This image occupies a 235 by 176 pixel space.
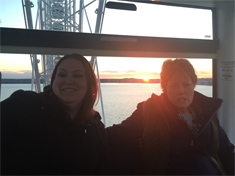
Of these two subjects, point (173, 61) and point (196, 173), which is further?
point (173, 61)

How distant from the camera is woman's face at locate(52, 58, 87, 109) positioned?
1.24 metres

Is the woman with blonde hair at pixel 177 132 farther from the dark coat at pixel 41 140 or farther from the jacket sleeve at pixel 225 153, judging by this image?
the dark coat at pixel 41 140

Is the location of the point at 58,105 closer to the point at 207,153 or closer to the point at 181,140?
the point at 181,140

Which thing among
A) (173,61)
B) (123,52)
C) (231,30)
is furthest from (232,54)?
(123,52)

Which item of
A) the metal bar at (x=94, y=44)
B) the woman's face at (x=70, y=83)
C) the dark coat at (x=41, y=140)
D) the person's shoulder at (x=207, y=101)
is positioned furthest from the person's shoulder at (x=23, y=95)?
the person's shoulder at (x=207, y=101)

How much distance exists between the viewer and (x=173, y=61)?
60.5 inches

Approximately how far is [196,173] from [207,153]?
172 millimetres

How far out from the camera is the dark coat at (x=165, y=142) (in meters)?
1.35

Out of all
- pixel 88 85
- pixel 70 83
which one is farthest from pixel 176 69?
pixel 70 83

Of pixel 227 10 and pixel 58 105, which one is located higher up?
pixel 227 10

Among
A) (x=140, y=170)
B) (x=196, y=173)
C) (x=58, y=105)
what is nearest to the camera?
(x=58, y=105)

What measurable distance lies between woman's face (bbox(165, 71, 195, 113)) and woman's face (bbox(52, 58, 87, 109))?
67 cm

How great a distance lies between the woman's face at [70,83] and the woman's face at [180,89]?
2.21 feet

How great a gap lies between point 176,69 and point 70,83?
32.5 inches
